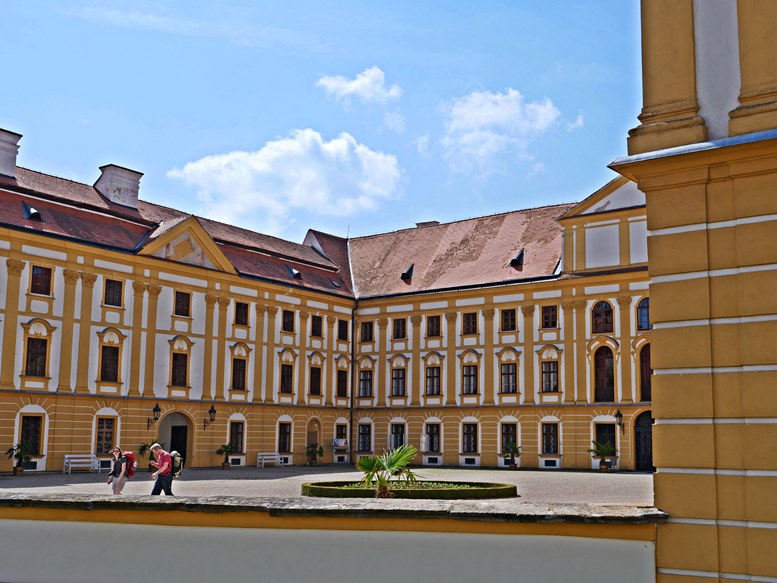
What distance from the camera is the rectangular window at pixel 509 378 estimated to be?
40.5m

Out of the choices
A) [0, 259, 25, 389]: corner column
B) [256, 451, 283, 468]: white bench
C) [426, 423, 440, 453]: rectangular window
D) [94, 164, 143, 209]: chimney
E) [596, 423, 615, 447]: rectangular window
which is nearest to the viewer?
[0, 259, 25, 389]: corner column

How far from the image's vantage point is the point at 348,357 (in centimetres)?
4522

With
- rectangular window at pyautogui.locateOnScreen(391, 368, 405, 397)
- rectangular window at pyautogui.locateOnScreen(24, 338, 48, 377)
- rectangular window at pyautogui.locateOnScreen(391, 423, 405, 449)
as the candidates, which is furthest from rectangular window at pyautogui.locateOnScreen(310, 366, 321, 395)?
rectangular window at pyautogui.locateOnScreen(24, 338, 48, 377)

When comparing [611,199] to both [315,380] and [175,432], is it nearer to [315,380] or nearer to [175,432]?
[315,380]

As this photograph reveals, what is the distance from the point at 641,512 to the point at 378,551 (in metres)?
1.73

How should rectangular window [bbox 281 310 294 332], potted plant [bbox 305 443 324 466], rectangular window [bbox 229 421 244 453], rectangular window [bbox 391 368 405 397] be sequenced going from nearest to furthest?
rectangular window [bbox 229 421 244 453] → potted plant [bbox 305 443 324 466] → rectangular window [bbox 281 310 294 332] → rectangular window [bbox 391 368 405 397]

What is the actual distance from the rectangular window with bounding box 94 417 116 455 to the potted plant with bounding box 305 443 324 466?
9.93 metres

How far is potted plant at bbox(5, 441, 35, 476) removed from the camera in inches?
1199

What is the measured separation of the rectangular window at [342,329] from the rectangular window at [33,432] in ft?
53.6

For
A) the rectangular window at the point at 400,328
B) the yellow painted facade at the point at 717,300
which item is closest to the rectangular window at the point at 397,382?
the rectangular window at the point at 400,328

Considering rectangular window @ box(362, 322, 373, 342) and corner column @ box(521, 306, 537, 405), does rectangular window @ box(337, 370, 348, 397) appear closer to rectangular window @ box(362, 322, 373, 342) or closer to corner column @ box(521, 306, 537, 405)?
rectangular window @ box(362, 322, 373, 342)

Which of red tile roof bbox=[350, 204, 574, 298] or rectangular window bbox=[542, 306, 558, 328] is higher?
red tile roof bbox=[350, 204, 574, 298]

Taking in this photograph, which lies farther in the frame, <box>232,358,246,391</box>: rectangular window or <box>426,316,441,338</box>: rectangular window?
<box>426,316,441,338</box>: rectangular window

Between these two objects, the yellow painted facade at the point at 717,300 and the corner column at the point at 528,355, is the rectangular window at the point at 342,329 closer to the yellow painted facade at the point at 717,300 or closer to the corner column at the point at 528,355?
the corner column at the point at 528,355
